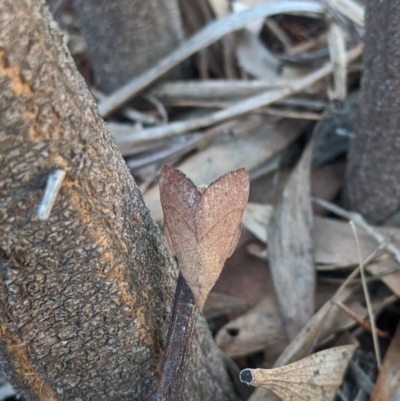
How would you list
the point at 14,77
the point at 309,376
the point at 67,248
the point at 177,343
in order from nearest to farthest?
1. the point at 14,77
2. the point at 67,248
3. the point at 177,343
4. the point at 309,376

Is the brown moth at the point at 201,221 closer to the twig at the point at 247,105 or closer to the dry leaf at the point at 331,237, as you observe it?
the dry leaf at the point at 331,237

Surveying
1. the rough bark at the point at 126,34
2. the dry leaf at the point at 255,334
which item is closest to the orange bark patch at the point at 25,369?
the dry leaf at the point at 255,334

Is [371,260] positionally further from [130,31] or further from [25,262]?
[130,31]

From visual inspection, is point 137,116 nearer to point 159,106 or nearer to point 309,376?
point 159,106

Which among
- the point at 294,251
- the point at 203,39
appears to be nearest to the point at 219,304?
the point at 294,251

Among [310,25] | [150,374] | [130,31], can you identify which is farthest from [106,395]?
[310,25]
